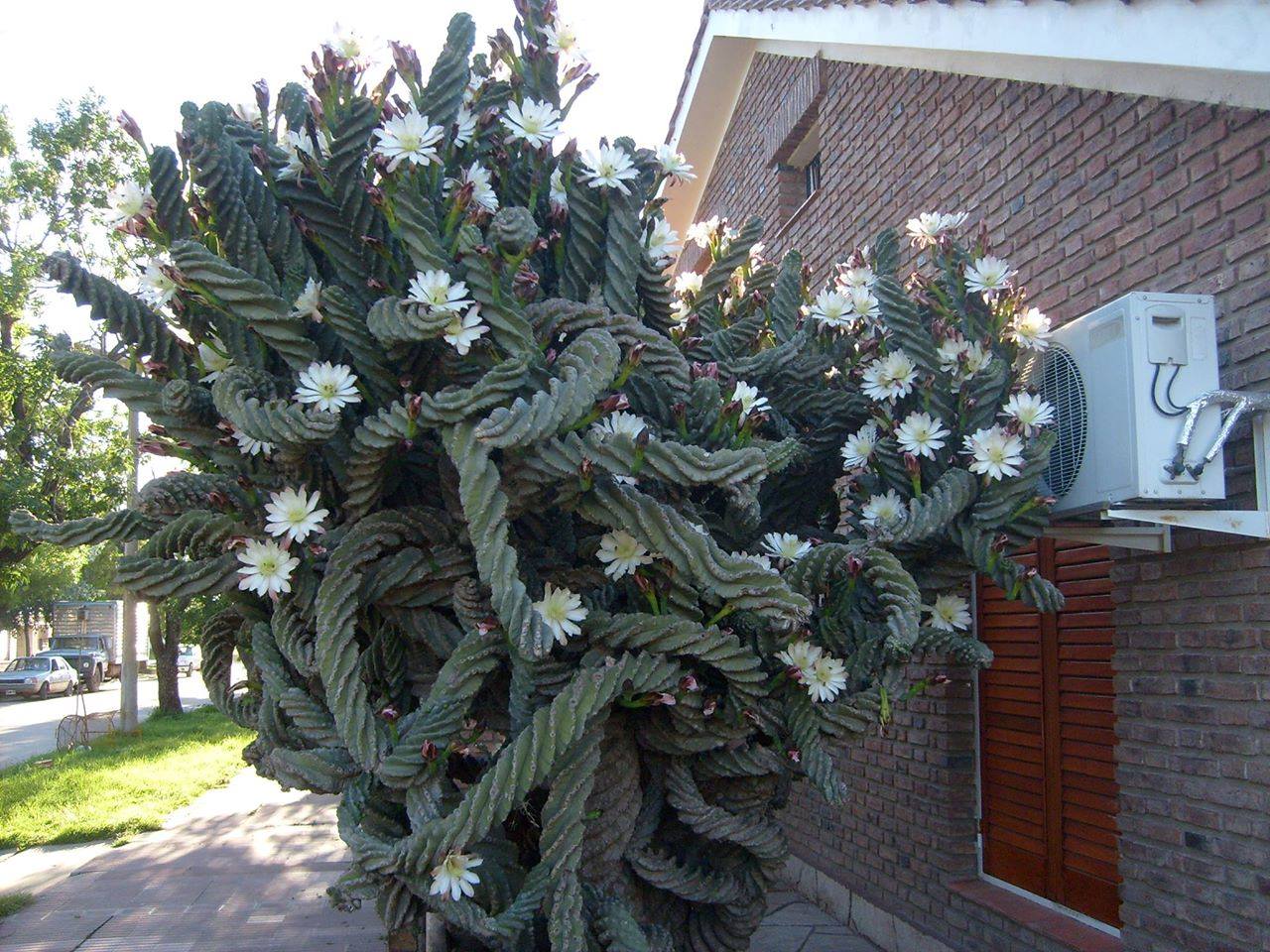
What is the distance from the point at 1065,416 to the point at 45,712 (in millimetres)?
28965

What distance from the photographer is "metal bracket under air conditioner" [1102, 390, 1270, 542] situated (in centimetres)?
303

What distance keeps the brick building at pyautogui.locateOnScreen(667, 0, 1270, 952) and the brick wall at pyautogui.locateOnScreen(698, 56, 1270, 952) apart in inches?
0.4

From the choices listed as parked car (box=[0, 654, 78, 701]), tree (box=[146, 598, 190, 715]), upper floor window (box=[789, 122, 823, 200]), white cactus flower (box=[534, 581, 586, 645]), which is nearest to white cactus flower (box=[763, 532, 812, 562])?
white cactus flower (box=[534, 581, 586, 645])

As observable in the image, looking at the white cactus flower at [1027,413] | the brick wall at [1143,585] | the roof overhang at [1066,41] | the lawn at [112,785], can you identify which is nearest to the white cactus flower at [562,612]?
the white cactus flower at [1027,413]

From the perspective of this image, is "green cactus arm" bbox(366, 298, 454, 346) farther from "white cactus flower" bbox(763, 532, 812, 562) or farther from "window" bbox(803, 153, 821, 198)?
"window" bbox(803, 153, 821, 198)

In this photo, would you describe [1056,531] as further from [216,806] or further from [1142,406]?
[216,806]

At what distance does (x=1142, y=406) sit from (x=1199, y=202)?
815mm

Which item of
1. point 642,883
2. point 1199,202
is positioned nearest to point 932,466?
point 1199,202

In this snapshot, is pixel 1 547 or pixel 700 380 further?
pixel 1 547

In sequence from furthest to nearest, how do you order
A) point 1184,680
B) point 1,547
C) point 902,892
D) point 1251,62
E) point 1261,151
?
point 1,547 < point 902,892 < point 1184,680 < point 1261,151 < point 1251,62

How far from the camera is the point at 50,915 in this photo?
21.6 ft

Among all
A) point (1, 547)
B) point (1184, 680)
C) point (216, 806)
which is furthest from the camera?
point (1, 547)

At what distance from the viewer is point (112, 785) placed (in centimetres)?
1110

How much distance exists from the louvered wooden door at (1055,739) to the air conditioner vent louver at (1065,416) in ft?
2.42
